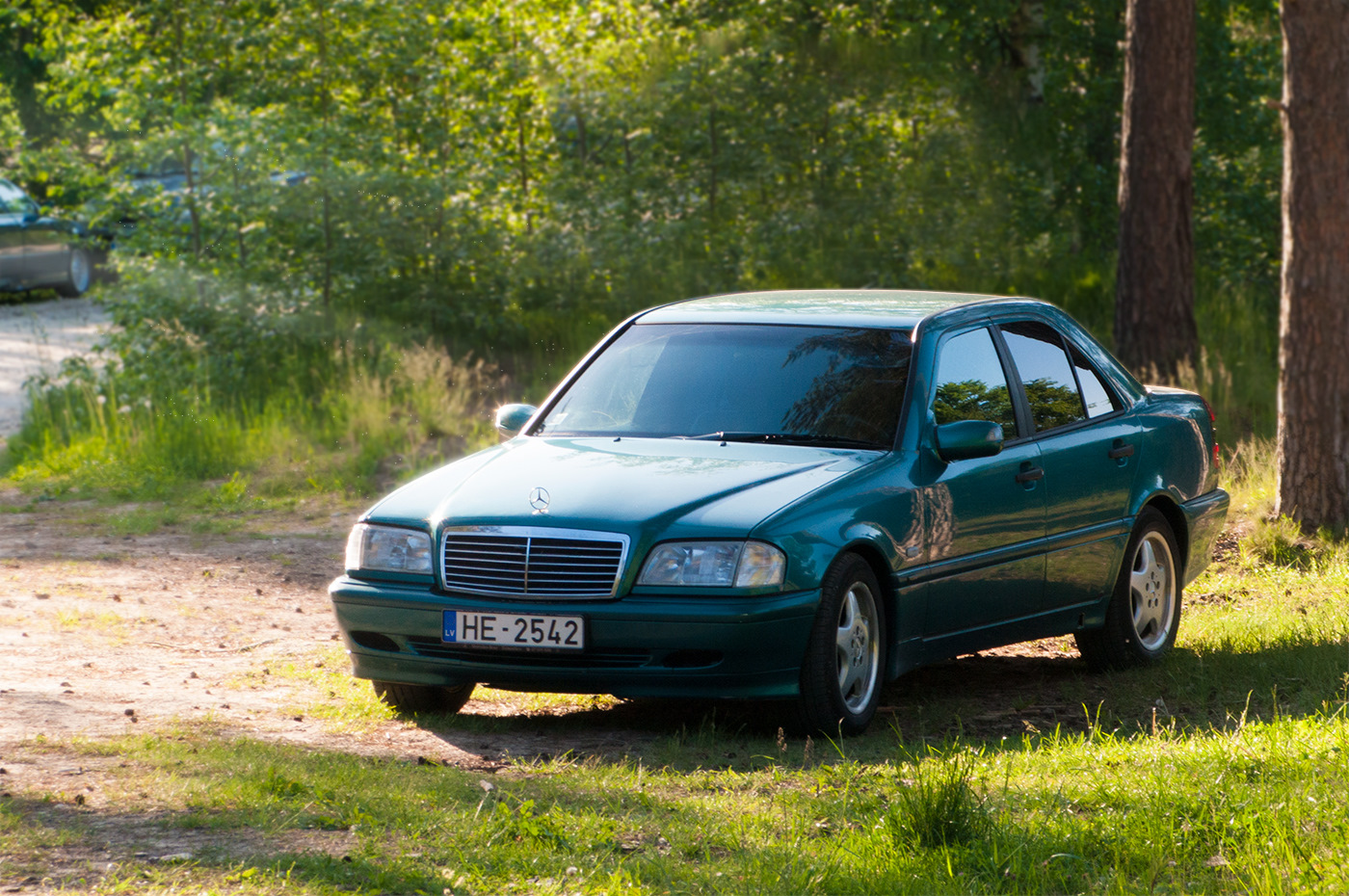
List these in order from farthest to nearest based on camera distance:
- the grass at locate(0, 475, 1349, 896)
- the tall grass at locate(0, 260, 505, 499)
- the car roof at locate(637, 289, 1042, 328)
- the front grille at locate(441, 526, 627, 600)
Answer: the tall grass at locate(0, 260, 505, 499) → the car roof at locate(637, 289, 1042, 328) → the front grille at locate(441, 526, 627, 600) → the grass at locate(0, 475, 1349, 896)

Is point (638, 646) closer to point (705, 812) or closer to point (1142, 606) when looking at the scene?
point (705, 812)

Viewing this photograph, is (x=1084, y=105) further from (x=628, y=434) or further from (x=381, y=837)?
(x=381, y=837)

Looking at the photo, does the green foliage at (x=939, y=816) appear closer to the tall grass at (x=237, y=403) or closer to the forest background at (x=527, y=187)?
the tall grass at (x=237, y=403)

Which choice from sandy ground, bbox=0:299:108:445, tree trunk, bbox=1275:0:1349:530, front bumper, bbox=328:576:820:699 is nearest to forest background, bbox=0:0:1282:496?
sandy ground, bbox=0:299:108:445

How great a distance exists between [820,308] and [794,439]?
2.99 feet

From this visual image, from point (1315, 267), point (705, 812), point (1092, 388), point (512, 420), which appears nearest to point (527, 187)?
point (1315, 267)

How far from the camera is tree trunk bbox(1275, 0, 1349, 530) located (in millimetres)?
10070

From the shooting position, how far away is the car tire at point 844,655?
Result: 18.8 feet

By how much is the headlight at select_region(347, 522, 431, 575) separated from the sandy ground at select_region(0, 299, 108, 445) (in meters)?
9.54

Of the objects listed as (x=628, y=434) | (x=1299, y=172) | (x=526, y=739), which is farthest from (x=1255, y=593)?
(x=526, y=739)

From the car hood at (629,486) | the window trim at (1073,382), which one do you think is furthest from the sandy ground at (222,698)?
the window trim at (1073,382)

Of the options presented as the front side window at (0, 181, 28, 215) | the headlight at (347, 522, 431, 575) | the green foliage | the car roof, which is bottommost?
the green foliage

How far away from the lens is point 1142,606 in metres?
7.68

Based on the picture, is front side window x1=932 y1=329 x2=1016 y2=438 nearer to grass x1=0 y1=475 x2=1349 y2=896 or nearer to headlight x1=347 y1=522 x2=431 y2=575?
grass x1=0 y1=475 x2=1349 y2=896
